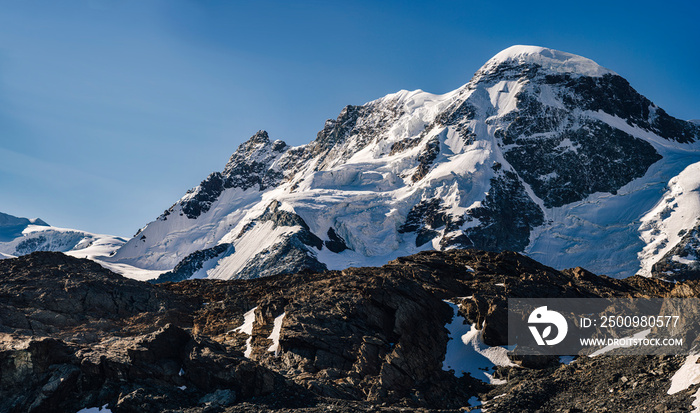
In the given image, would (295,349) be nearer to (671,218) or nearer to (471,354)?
(471,354)

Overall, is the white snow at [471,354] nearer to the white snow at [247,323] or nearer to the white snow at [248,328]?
the white snow at [248,328]

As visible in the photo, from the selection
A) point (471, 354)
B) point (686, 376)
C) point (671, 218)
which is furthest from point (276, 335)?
point (671, 218)

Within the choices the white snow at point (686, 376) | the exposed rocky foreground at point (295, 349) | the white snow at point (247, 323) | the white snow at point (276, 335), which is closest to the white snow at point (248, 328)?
the white snow at point (247, 323)

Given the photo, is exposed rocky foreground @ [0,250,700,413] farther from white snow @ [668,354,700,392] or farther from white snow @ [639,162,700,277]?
white snow @ [639,162,700,277]

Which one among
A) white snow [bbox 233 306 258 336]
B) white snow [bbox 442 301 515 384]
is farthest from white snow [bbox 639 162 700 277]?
white snow [bbox 233 306 258 336]

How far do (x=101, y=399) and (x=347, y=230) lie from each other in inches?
5541

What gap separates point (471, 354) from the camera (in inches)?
2168

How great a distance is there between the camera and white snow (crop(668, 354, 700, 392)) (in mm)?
36969

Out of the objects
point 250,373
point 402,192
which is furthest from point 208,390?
point 402,192

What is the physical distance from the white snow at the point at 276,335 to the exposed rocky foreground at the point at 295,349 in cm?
28

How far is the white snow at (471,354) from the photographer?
172 ft

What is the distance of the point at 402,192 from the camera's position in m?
196

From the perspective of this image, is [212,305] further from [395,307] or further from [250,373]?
[250,373]

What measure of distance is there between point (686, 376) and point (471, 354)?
20.1 meters
